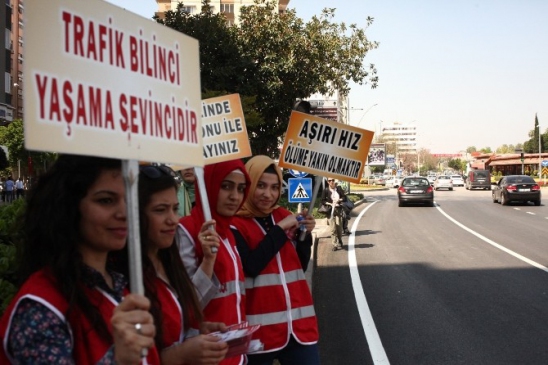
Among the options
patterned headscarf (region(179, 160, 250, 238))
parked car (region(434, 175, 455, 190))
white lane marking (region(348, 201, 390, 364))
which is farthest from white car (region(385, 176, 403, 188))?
patterned headscarf (region(179, 160, 250, 238))

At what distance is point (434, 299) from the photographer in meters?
8.42

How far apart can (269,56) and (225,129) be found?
1940 cm

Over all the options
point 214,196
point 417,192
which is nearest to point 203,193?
point 214,196

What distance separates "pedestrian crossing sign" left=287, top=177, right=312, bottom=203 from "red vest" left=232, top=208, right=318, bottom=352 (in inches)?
366

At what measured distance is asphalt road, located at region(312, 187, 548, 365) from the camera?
6051mm

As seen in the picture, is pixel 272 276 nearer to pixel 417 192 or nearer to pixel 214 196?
pixel 214 196

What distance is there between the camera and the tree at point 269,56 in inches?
883

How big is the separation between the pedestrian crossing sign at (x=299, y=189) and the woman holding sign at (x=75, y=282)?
1080cm

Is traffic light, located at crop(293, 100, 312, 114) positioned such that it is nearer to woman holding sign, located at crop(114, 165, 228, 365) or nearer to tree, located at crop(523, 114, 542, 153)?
woman holding sign, located at crop(114, 165, 228, 365)

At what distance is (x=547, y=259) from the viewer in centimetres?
1180

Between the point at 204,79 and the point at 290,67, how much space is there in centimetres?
336

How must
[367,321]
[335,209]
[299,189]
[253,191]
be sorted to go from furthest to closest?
[335,209] < [299,189] < [367,321] < [253,191]

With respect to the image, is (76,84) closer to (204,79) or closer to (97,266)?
(97,266)

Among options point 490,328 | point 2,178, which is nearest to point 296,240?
point 490,328
